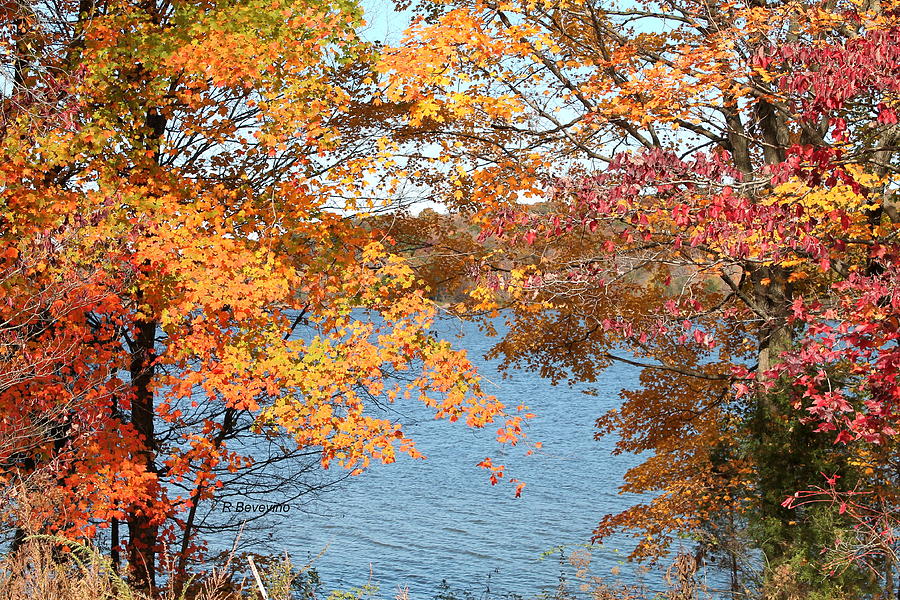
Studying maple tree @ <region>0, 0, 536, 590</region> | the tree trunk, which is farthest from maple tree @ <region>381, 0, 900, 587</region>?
the tree trunk

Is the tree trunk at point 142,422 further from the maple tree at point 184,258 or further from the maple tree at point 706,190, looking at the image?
the maple tree at point 706,190

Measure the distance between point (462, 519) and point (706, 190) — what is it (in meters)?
19.4

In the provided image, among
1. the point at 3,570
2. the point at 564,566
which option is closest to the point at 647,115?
the point at 3,570

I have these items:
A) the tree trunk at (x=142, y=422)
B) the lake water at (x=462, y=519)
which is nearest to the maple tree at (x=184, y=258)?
the tree trunk at (x=142, y=422)

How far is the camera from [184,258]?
31.8 ft

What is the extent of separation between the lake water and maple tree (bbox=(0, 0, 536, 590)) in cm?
520

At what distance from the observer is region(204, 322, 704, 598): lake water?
21703 millimetres

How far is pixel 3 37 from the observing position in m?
11.0

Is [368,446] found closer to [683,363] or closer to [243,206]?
[243,206]

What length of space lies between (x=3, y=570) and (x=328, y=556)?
684 inches

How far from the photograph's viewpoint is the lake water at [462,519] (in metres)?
21.7

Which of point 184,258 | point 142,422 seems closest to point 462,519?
point 142,422

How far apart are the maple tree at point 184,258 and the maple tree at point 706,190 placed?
58.8 inches

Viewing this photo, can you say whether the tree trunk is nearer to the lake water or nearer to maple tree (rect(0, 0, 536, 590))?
maple tree (rect(0, 0, 536, 590))
